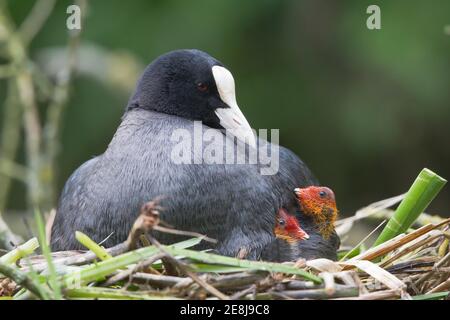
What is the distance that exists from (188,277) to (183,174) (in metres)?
0.58

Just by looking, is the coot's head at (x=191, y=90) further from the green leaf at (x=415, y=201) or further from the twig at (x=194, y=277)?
the twig at (x=194, y=277)

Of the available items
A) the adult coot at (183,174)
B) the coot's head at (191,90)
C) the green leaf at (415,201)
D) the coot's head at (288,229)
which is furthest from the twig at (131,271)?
the coot's head at (191,90)

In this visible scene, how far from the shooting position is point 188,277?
2.28m

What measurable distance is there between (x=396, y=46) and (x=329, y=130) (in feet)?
2.29

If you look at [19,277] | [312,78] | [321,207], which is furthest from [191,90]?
[312,78]

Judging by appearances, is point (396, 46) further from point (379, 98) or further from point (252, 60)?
point (252, 60)

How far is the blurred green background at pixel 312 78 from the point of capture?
17.9ft

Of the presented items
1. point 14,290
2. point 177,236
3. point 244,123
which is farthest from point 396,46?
point 14,290

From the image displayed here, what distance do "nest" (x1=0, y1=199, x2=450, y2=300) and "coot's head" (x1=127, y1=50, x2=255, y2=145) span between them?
0.85 m

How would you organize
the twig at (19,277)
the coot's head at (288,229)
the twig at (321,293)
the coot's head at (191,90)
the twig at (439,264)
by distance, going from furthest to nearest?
the coot's head at (191,90) < the coot's head at (288,229) < the twig at (439,264) < the twig at (321,293) < the twig at (19,277)

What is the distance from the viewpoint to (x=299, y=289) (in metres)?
2.31

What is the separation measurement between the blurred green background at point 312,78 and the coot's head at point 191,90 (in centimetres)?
222

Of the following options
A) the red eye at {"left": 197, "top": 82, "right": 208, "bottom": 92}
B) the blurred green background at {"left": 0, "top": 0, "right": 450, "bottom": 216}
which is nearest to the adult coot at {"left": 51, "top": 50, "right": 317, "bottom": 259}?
the red eye at {"left": 197, "top": 82, "right": 208, "bottom": 92}

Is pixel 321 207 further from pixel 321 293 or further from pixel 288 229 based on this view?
pixel 321 293
